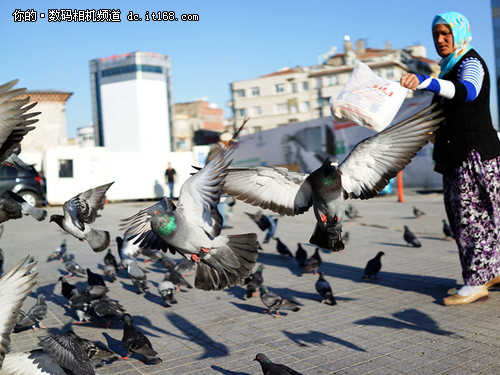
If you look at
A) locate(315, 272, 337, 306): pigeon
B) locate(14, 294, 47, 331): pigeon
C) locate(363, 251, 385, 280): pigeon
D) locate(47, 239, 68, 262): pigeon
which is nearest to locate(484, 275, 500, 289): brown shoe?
locate(363, 251, 385, 280): pigeon

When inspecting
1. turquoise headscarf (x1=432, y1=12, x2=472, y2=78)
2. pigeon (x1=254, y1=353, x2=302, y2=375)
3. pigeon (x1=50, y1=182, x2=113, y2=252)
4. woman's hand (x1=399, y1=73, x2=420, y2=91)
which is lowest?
pigeon (x1=254, y1=353, x2=302, y2=375)

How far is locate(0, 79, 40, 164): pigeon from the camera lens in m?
2.54

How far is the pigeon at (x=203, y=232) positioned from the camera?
2.96 meters

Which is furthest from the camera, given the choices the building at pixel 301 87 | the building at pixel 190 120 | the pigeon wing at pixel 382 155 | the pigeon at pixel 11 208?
the building at pixel 190 120

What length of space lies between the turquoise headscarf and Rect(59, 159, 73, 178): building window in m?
22.0

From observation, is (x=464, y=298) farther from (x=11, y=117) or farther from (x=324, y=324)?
(x=11, y=117)

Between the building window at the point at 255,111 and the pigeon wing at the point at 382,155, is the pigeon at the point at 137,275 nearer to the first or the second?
the pigeon wing at the point at 382,155

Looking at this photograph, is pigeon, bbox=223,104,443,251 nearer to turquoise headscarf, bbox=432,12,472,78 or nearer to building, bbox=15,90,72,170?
turquoise headscarf, bbox=432,12,472,78

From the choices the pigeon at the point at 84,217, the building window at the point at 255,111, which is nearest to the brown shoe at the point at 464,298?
the pigeon at the point at 84,217

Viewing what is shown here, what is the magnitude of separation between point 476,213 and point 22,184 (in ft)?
60.5

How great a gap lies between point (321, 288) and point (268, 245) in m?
5.07

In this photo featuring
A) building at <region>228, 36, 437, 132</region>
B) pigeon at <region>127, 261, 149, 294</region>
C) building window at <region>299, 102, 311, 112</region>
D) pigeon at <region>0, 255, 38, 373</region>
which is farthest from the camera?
building window at <region>299, 102, 311, 112</region>

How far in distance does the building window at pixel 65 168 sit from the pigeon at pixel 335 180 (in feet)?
73.1

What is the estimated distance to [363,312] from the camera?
18.0 ft
